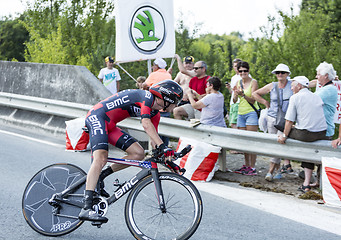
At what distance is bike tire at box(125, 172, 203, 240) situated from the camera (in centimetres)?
479

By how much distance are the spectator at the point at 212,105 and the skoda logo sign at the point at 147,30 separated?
2.53 m

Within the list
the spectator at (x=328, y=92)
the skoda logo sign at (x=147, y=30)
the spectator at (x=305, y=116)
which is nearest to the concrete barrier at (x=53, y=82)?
the skoda logo sign at (x=147, y=30)

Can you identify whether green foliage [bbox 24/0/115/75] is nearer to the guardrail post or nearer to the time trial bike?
the guardrail post

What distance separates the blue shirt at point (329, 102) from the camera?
7.64m

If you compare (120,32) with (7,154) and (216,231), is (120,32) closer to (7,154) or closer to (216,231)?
(7,154)

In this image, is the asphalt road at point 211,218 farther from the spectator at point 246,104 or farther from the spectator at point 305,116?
the spectator at point 246,104

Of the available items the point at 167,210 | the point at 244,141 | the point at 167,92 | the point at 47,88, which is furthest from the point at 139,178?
the point at 47,88

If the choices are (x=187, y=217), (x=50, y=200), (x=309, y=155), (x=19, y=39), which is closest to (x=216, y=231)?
(x=187, y=217)

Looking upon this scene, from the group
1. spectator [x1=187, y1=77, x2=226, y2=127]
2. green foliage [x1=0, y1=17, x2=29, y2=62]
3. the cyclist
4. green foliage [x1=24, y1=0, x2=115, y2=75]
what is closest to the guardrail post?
spectator [x1=187, y1=77, x2=226, y2=127]

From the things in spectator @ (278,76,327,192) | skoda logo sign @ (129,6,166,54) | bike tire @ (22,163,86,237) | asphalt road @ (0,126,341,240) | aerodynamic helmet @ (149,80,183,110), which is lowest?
asphalt road @ (0,126,341,240)

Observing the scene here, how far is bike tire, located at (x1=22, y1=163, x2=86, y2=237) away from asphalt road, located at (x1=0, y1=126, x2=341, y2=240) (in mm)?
113

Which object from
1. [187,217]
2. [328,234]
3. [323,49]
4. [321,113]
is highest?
[323,49]

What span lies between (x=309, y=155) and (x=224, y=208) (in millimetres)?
1691

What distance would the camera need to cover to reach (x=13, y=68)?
12.8 meters
